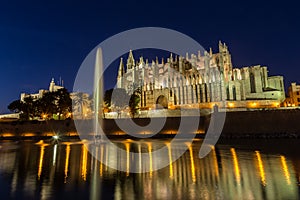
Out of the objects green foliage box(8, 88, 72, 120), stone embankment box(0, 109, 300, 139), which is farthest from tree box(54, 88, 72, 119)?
stone embankment box(0, 109, 300, 139)

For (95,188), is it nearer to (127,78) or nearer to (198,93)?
(198,93)

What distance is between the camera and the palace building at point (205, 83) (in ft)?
221

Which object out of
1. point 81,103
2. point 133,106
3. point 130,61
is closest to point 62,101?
point 81,103

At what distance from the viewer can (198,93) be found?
7431cm

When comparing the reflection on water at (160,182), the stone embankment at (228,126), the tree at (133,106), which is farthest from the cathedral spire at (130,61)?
the reflection on water at (160,182)

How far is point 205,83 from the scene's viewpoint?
241 feet

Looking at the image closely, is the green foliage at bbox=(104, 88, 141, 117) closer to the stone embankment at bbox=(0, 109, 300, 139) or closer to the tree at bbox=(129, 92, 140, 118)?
the tree at bbox=(129, 92, 140, 118)

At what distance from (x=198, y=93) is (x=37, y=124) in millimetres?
48159

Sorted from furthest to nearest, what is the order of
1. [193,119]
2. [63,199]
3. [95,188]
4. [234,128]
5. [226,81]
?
[226,81], [193,119], [234,128], [95,188], [63,199]

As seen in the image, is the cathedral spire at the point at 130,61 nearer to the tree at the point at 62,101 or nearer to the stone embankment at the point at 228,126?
the tree at the point at 62,101

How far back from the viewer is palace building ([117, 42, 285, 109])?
67.3 metres

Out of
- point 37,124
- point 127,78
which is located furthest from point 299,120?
point 127,78

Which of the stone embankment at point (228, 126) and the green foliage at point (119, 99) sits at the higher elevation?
the green foliage at point (119, 99)

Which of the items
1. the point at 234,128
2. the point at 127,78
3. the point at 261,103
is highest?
the point at 127,78
